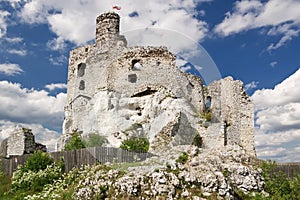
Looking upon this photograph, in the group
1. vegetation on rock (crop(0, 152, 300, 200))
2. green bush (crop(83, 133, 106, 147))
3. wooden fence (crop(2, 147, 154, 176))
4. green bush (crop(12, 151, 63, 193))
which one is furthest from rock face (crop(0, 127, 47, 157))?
green bush (crop(83, 133, 106, 147))

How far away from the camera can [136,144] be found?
39.4ft

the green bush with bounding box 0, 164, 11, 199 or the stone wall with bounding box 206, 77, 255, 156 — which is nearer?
the green bush with bounding box 0, 164, 11, 199

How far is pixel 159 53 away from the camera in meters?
21.5

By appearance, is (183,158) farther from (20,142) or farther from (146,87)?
(20,142)

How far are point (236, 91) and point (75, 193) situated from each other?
57.8 ft

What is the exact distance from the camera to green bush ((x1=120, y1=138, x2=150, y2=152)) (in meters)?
11.4

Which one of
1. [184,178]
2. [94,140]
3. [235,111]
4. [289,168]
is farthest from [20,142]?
[289,168]

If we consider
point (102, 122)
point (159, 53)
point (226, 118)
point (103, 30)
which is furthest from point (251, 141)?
point (102, 122)

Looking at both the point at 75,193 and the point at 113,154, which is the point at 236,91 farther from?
the point at 75,193

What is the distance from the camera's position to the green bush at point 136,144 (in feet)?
37.5

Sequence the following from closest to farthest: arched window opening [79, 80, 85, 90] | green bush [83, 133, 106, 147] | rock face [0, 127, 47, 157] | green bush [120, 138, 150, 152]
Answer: green bush [120, 138, 150, 152]
green bush [83, 133, 106, 147]
rock face [0, 127, 47, 157]
arched window opening [79, 80, 85, 90]

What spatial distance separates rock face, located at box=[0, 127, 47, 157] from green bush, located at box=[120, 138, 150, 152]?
492 inches

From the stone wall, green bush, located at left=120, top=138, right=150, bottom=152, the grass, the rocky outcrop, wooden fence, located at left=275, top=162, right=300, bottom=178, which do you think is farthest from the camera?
the stone wall

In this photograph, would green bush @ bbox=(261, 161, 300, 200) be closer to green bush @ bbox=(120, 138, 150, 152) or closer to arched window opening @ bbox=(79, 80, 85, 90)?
green bush @ bbox=(120, 138, 150, 152)
